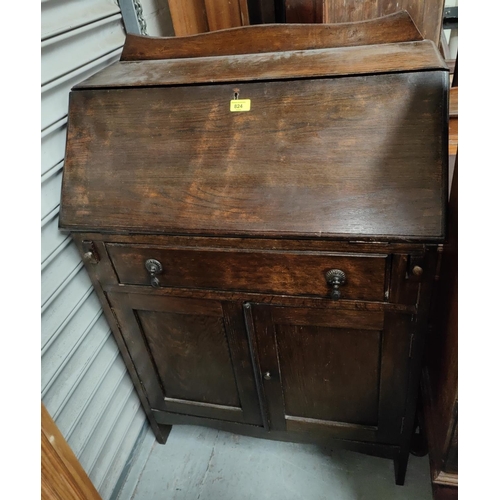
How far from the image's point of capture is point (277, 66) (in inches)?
38.3

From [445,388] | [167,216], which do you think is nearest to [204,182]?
[167,216]

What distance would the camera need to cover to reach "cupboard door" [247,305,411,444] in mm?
973

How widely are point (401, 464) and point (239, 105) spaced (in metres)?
1.16

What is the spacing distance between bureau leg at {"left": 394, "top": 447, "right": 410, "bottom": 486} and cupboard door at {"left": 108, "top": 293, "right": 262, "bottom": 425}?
44 centimetres

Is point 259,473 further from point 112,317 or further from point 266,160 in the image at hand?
point 266,160

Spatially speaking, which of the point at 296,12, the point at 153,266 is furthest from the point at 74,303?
the point at 296,12

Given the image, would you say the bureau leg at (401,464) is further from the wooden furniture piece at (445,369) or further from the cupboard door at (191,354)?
the cupboard door at (191,354)

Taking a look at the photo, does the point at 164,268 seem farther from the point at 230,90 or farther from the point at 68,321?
the point at 230,90

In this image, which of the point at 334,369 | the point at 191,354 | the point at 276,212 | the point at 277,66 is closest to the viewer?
the point at 276,212

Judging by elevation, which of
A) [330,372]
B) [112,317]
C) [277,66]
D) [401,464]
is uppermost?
[277,66]

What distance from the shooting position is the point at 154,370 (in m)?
1.27

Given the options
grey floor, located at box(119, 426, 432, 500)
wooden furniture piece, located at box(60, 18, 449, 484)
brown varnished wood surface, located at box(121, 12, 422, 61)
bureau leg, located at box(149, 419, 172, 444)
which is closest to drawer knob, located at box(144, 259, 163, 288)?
wooden furniture piece, located at box(60, 18, 449, 484)

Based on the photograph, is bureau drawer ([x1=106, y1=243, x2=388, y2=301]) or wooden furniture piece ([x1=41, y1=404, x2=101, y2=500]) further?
bureau drawer ([x1=106, y1=243, x2=388, y2=301])

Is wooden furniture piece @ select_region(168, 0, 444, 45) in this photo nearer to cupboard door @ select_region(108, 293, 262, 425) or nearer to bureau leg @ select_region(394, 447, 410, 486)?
cupboard door @ select_region(108, 293, 262, 425)
